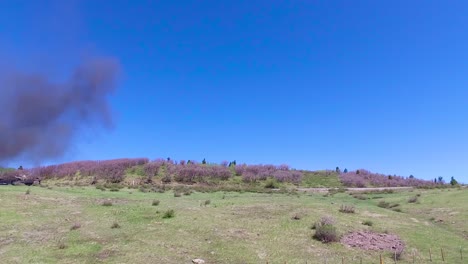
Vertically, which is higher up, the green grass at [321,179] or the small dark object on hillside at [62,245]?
the green grass at [321,179]

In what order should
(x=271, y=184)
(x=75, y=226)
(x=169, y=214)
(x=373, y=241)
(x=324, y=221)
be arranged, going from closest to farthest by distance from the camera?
(x=373, y=241)
(x=75, y=226)
(x=324, y=221)
(x=169, y=214)
(x=271, y=184)

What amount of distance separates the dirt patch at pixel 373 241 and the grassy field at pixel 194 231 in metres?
0.67

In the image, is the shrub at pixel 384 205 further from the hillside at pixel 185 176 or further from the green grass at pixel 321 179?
the green grass at pixel 321 179

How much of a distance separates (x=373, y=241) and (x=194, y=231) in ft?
37.0

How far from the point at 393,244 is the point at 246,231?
360 inches

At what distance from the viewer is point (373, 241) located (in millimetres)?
24719

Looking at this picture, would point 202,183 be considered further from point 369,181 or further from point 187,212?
point 187,212

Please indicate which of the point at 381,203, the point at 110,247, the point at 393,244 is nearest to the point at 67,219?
the point at 110,247

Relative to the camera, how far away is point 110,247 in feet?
70.9

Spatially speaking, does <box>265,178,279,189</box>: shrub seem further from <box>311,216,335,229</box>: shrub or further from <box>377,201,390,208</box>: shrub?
<box>311,216,335,229</box>: shrub

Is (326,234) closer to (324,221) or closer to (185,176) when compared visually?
(324,221)

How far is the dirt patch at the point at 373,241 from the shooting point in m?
23.7

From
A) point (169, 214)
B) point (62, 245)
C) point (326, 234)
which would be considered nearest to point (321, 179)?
point (169, 214)

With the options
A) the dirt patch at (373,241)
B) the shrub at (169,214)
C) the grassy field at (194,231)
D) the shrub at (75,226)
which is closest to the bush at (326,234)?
the grassy field at (194,231)
